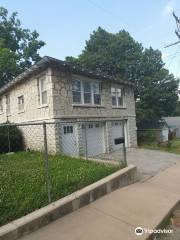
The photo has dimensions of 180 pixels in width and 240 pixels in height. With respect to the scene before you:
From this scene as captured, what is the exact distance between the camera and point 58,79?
14.5 meters

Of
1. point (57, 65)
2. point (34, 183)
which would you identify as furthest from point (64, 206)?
point (57, 65)

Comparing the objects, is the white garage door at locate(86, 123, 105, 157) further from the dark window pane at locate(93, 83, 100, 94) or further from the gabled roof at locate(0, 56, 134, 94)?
the gabled roof at locate(0, 56, 134, 94)

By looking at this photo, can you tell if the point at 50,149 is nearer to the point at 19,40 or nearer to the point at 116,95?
the point at 116,95

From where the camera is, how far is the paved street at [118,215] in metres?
4.75

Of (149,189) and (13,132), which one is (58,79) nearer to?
(13,132)

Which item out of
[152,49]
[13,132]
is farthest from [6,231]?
[152,49]

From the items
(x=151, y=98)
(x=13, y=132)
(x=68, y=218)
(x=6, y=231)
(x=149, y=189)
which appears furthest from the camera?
(x=151, y=98)

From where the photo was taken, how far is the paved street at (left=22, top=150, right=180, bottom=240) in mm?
4754

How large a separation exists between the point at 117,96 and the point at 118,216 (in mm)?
14589

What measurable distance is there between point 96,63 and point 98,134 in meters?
14.6

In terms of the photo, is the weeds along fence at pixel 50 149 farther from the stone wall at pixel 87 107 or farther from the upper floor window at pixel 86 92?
the upper floor window at pixel 86 92

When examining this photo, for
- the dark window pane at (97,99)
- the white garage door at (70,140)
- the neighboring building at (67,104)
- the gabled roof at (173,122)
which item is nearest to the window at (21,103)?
the neighboring building at (67,104)

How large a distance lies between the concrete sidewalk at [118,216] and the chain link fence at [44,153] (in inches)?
30.8

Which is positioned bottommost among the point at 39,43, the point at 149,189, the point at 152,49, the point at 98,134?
the point at 149,189
